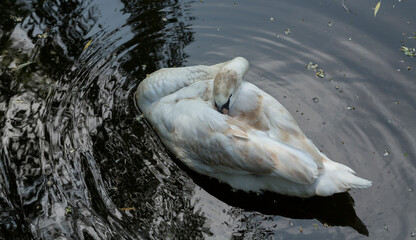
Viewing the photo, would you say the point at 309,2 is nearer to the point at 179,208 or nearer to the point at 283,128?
the point at 283,128

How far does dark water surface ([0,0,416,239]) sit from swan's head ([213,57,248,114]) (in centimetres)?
103

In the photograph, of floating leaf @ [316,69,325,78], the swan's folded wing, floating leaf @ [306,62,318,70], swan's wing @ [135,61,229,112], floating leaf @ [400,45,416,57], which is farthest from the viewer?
floating leaf @ [400,45,416,57]

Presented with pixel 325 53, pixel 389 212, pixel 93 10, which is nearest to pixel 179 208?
pixel 389 212

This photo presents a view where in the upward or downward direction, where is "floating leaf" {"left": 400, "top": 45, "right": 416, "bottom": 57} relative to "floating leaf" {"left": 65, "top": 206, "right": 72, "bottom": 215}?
upward

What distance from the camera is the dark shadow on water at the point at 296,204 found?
614 centimetres

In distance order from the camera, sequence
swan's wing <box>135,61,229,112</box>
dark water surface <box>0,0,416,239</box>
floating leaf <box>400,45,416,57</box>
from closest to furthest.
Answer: dark water surface <box>0,0,416,239</box> < swan's wing <box>135,61,229,112</box> < floating leaf <box>400,45,416,57</box>

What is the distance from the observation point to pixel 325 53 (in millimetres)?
8336

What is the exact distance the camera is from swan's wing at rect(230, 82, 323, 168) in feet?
19.9

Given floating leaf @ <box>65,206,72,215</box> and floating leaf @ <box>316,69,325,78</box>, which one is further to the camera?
floating leaf @ <box>316,69,325,78</box>

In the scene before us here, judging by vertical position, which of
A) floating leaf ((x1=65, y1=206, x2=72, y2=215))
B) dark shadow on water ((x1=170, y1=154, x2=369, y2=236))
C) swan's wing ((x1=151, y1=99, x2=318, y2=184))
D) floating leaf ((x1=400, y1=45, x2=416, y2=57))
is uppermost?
floating leaf ((x1=400, y1=45, x2=416, y2=57))

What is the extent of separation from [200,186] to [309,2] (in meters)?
4.40

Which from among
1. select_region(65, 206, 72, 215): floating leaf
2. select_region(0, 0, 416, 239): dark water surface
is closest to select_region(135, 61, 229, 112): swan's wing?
select_region(0, 0, 416, 239): dark water surface

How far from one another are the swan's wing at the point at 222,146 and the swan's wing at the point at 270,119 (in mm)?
123

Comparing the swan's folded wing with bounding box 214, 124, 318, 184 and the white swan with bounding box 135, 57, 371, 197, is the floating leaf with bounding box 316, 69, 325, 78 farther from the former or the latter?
the swan's folded wing with bounding box 214, 124, 318, 184
